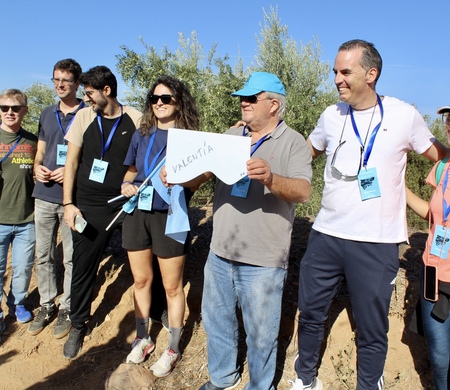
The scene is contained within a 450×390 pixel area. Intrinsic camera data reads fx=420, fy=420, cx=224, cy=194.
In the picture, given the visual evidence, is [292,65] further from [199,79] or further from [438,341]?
[438,341]

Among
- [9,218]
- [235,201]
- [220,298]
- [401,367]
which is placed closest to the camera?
[235,201]

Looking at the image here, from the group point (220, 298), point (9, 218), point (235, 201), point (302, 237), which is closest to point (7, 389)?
point (9, 218)

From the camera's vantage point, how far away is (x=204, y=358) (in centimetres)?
370

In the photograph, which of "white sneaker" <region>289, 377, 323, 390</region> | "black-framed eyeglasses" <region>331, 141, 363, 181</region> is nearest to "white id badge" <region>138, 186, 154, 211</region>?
"black-framed eyeglasses" <region>331, 141, 363, 181</region>

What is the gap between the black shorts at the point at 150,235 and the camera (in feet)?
10.7

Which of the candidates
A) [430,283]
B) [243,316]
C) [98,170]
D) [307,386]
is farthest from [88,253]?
[430,283]

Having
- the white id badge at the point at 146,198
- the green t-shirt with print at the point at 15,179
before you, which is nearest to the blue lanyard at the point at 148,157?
the white id badge at the point at 146,198

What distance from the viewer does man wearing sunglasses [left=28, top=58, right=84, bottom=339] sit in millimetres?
4074

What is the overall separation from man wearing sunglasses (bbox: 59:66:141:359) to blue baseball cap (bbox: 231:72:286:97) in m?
1.32

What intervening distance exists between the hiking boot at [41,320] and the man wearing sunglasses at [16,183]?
0.34 metres

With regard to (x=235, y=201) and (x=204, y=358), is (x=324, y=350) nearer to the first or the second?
(x=204, y=358)

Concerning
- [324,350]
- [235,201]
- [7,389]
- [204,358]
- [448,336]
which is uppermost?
[235,201]

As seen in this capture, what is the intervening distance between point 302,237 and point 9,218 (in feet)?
10.1

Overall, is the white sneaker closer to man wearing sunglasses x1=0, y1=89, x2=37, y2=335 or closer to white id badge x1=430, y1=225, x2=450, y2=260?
white id badge x1=430, y1=225, x2=450, y2=260
